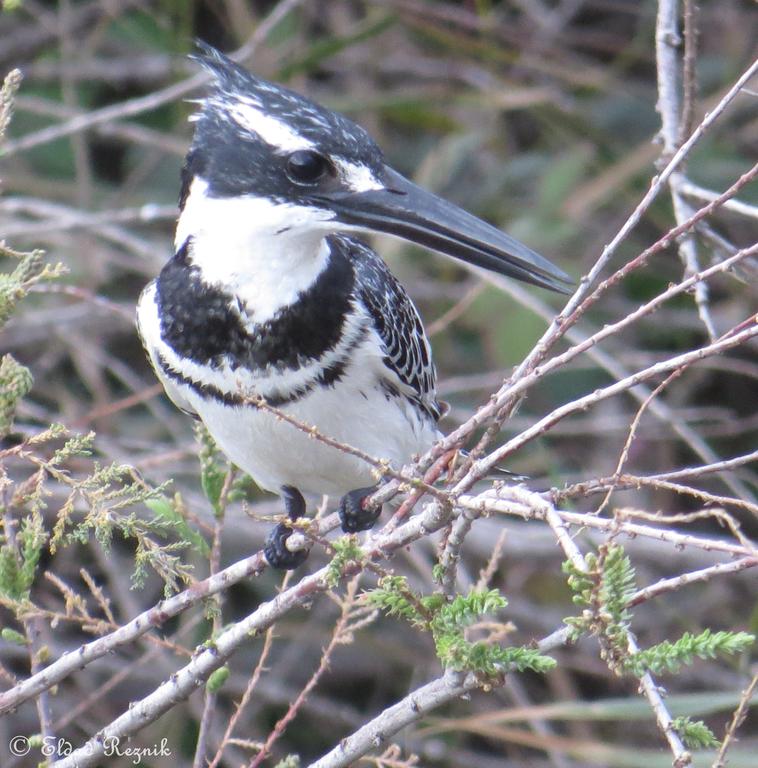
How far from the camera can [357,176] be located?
6.88ft

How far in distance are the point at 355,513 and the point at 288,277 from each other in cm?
52

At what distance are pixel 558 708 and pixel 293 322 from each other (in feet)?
3.27

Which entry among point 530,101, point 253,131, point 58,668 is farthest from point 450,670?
point 530,101

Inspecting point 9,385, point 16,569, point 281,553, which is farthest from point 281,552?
point 9,385

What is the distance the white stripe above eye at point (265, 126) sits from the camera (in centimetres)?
212

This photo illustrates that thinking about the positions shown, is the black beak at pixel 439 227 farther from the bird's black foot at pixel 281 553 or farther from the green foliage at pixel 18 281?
the bird's black foot at pixel 281 553

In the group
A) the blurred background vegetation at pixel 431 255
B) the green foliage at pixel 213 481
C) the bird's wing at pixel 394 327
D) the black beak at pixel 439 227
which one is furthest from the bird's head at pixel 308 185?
the blurred background vegetation at pixel 431 255

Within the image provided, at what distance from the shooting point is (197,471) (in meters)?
3.33

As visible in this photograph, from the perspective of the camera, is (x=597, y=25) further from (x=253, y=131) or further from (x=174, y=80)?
(x=253, y=131)

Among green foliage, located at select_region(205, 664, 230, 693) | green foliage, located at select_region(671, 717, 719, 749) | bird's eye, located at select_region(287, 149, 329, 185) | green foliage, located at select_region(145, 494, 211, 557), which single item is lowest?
green foliage, located at select_region(205, 664, 230, 693)

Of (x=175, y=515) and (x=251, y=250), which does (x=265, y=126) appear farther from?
(x=175, y=515)

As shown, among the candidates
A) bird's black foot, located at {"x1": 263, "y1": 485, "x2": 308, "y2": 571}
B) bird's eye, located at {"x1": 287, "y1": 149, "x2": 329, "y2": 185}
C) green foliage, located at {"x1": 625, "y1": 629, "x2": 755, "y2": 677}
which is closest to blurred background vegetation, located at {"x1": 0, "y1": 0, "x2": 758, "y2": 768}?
bird's black foot, located at {"x1": 263, "y1": 485, "x2": 308, "y2": 571}

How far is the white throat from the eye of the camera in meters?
2.17

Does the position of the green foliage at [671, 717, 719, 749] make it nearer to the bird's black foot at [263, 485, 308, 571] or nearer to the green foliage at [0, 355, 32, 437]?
the green foliage at [0, 355, 32, 437]
